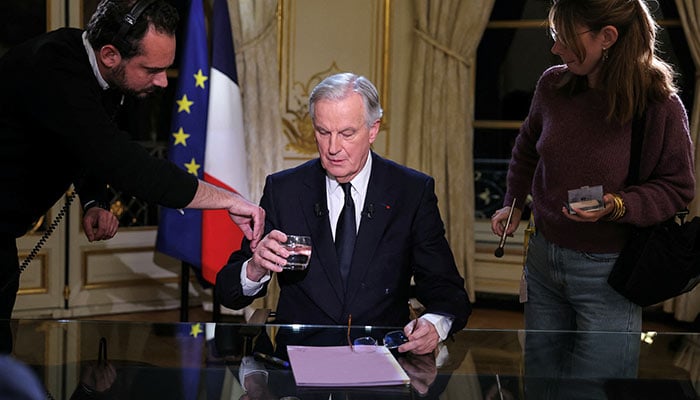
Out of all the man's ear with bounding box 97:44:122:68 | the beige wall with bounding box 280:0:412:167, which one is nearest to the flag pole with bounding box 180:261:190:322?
the beige wall with bounding box 280:0:412:167

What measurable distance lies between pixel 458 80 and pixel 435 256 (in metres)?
3.72

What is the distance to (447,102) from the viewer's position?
20.0 ft

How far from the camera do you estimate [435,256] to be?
2.54m

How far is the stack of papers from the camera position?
67.8 inches

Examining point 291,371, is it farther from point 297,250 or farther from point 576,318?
point 576,318

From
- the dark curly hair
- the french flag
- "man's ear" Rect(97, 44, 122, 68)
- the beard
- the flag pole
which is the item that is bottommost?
the flag pole

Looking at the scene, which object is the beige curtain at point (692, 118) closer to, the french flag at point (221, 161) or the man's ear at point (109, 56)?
the french flag at point (221, 161)

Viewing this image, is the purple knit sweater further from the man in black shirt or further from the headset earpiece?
the headset earpiece

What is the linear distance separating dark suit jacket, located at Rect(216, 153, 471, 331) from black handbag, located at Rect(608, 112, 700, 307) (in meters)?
0.47

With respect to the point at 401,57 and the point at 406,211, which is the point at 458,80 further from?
the point at 406,211

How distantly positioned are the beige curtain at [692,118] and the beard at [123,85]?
417cm

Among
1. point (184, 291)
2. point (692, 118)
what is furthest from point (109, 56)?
point (692, 118)

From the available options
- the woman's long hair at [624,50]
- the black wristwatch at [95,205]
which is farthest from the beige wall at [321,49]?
the woman's long hair at [624,50]

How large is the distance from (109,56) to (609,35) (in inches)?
55.9
